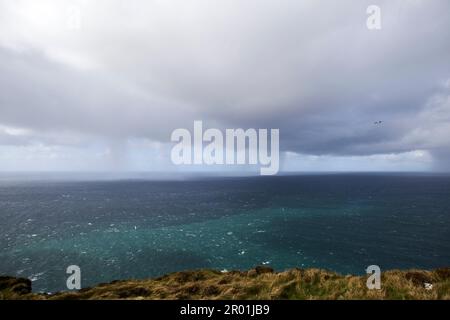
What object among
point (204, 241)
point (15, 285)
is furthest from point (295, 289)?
point (204, 241)

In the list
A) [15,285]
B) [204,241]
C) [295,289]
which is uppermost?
[295,289]

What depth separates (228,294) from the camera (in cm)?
1490

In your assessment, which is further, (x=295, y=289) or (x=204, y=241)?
(x=204, y=241)

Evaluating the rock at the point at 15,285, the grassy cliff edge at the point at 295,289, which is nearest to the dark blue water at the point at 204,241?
the rock at the point at 15,285

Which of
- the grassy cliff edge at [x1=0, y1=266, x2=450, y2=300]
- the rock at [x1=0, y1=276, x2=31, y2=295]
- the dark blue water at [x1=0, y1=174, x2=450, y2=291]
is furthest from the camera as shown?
the dark blue water at [x1=0, y1=174, x2=450, y2=291]

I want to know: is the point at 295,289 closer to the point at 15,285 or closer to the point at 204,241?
the point at 15,285

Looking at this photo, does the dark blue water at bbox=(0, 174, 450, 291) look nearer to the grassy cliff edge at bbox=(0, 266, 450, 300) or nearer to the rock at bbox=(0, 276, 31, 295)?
the rock at bbox=(0, 276, 31, 295)

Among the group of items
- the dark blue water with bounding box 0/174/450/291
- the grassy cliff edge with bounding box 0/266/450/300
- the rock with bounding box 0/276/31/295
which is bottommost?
the dark blue water with bounding box 0/174/450/291

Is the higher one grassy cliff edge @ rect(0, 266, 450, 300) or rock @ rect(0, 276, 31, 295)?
grassy cliff edge @ rect(0, 266, 450, 300)

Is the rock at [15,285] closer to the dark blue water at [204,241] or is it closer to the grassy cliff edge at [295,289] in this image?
the grassy cliff edge at [295,289]

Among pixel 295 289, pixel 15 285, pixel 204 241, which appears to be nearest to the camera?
pixel 295 289

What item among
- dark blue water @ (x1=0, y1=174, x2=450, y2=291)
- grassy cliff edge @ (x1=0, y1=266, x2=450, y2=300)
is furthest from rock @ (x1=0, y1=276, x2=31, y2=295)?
dark blue water @ (x1=0, y1=174, x2=450, y2=291)

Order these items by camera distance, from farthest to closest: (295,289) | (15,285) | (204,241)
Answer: (204,241)
(15,285)
(295,289)

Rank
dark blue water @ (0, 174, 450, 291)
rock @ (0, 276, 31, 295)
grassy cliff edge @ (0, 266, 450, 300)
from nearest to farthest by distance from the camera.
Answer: grassy cliff edge @ (0, 266, 450, 300)
rock @ (0, 276, 31, 295)
dark blue water @ (0, 174, 450, 291)
